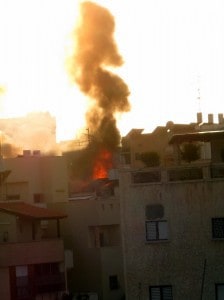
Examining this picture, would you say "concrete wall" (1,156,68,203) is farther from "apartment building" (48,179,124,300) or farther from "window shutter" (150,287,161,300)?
"window shutter" (150,287,161,300)

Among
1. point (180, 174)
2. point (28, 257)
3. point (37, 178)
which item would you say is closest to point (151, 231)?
point (180, 174)

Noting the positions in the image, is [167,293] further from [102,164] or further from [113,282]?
[102,164]

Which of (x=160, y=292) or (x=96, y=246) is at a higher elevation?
(x=96, y=246)

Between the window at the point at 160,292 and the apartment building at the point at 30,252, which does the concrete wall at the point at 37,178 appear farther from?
the window at the point at 160,292

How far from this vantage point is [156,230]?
1641 inches

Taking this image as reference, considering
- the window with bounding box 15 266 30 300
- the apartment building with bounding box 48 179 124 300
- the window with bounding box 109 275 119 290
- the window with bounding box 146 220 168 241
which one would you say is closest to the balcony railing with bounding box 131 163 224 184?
the window with bounding box 146 220 168 241

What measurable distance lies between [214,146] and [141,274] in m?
6.08

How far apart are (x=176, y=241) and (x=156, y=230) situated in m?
0.91

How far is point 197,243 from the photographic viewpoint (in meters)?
41.2

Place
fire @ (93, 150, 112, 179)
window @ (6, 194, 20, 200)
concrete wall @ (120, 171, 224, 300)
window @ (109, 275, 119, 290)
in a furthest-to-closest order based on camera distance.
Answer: fire @ (93, 150, 112, 179), window @ (6, 194, 20, 200), window @ (109, 275, 119, 290), concrete wall @ (120, 171, 224, 300)

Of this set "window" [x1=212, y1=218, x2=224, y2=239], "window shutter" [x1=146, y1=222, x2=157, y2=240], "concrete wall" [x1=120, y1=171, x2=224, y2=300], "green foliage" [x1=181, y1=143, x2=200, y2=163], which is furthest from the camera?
"green foliage" [x1=181, y1=143, x2=200, y2=163]

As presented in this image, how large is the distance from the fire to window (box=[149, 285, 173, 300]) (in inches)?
1833

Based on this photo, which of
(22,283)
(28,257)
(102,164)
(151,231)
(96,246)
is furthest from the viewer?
(102,164)

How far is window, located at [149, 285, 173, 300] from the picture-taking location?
41.2m
